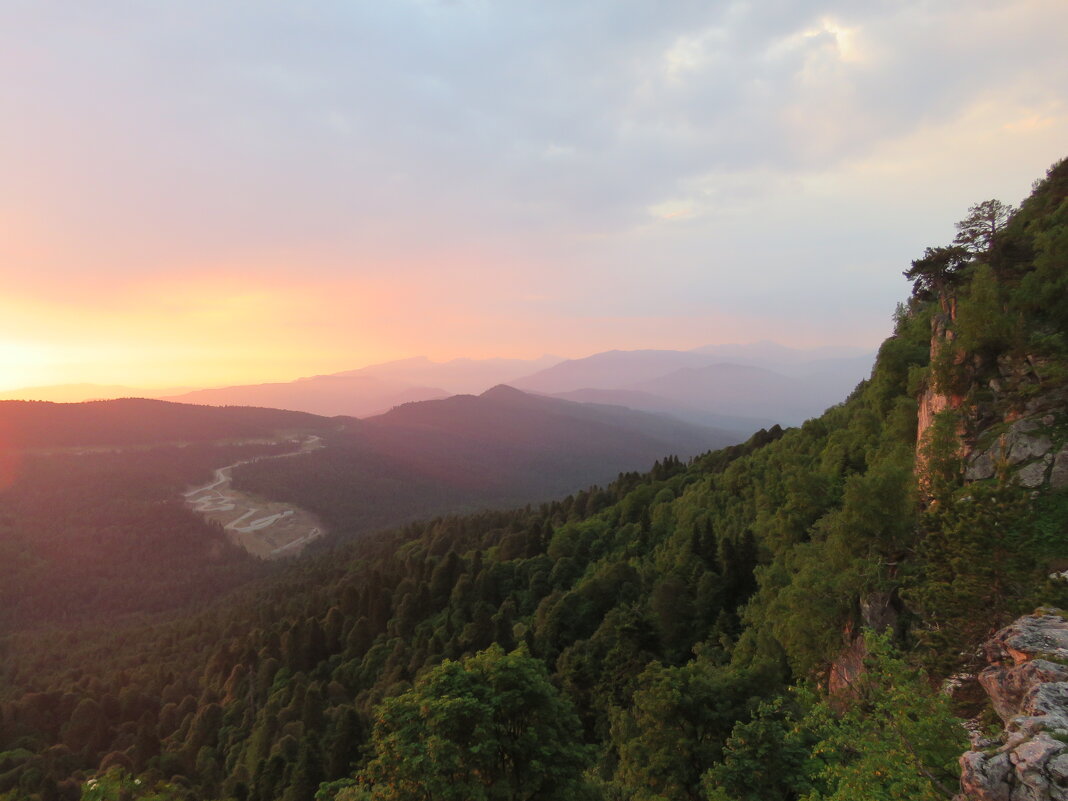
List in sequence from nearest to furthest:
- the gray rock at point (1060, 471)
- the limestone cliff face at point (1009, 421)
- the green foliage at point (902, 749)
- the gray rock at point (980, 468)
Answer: the green foliage at point (902, 749), the gray rock at point (1060, 471), the limestone cliff face at point (1009, 421), the gray rock at point (980, 468)

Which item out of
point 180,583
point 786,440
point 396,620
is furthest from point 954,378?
point 180,583

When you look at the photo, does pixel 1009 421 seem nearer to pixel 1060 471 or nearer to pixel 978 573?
pixel 1060 471

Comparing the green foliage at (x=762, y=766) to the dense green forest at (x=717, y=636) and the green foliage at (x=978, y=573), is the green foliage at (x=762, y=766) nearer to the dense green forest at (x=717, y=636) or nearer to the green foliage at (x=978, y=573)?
the dense green forest at (x=717, y=636)

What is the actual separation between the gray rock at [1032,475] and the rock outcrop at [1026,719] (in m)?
6.12

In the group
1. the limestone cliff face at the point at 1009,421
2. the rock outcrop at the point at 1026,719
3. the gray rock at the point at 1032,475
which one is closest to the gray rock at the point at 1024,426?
the limestone cliff face at the point at 1009,421

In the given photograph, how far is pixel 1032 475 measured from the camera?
703 inches

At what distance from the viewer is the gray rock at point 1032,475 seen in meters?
17.6

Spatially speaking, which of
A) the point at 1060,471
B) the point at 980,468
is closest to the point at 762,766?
the point at 1060,471

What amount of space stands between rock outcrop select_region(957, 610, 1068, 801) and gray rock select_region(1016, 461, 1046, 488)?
612 cm

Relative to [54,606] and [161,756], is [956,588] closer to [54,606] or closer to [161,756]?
[161,756]

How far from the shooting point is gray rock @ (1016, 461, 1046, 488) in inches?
695

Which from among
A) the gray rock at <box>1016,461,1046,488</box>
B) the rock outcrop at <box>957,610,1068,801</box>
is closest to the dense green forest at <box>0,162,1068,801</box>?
the gray rock at <box>1016,461,1046,488</box>

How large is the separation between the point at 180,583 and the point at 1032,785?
23105 centimetres

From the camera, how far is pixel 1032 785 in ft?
28.4
